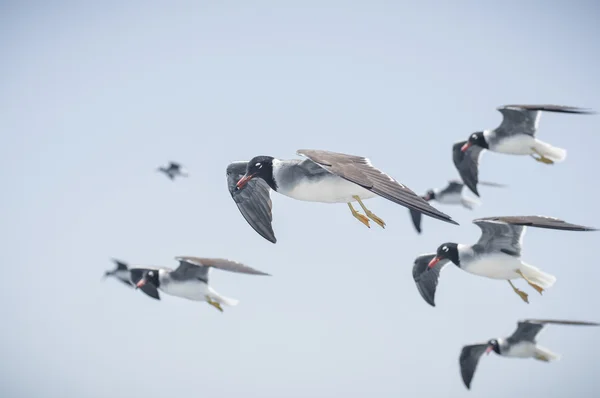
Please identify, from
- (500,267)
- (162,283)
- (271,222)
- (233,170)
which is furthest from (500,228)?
(162,283)

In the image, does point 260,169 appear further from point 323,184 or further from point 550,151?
point 550,151

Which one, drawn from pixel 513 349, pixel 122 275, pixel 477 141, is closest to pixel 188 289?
pixel 477 141

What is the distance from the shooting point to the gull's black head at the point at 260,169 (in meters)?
13.8

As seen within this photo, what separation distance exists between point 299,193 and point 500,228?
4.52 meters

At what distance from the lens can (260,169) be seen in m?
13.9

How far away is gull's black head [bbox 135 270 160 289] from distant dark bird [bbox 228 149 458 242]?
545 centimetres

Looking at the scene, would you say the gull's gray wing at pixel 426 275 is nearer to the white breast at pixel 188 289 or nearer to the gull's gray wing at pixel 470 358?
the gull's gray wing at pixel 470 358

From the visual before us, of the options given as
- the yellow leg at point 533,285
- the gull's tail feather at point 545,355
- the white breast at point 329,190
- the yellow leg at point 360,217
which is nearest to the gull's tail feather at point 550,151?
the gull's tail feather at point 545,355

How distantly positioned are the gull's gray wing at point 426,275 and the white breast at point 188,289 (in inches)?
202

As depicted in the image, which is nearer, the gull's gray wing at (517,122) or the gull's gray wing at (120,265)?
the gull's gray wing at (517,122)

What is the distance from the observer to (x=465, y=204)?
33750mm

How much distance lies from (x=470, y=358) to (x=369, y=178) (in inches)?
506

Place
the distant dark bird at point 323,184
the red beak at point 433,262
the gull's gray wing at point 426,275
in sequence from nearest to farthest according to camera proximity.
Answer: the distant dark bird at point 323,184, the red beak at point 433,262, the gull's gray wing at point 426,275

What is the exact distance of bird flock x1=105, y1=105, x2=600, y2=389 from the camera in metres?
11.5
